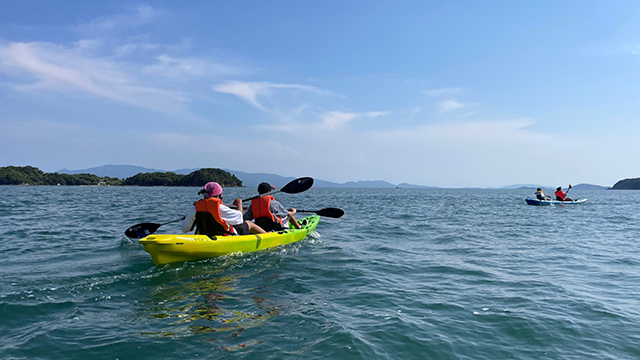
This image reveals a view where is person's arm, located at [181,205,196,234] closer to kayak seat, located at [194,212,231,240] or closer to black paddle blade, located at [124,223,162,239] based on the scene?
kayak seat, located at [194,212,231,240]

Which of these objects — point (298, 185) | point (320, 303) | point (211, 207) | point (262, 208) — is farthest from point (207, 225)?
point (298, 185)

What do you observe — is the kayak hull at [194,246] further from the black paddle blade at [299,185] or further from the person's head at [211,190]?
the black paddle blade at [299,185]

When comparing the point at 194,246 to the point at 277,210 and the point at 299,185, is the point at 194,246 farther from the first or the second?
the point at 299,185

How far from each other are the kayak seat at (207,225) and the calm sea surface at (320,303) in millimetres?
656

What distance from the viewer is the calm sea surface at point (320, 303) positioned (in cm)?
447

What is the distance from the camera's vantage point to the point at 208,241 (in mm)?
8570

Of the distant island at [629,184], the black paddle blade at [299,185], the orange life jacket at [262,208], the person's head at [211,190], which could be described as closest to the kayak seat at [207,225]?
the person's head at [211,190]

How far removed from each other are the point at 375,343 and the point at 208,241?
510cm

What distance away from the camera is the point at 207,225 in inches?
348

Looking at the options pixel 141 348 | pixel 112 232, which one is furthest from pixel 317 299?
pixel 112 232

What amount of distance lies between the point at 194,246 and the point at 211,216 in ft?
2.57

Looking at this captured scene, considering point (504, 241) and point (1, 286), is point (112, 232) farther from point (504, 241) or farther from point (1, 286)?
point (504, 241)

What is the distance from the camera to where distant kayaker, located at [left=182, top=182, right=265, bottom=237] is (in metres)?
8.57

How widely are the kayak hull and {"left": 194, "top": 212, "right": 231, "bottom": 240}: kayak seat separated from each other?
0.16 m
